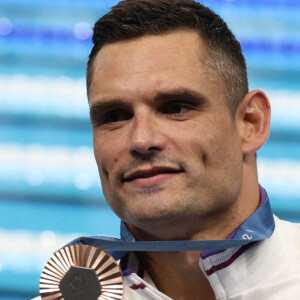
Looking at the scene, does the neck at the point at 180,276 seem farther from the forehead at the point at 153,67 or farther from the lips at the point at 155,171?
the forehead at the point at 153,67

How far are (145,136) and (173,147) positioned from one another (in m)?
0.07

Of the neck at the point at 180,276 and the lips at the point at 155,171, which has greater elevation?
the lips at the point at 155,171

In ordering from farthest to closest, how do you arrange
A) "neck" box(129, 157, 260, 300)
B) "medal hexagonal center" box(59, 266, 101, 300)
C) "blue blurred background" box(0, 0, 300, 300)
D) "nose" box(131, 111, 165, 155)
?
"blue blurred background" box(0, 0, 300, 300), "neck" box(129, 157, 260, 300), "nose" box(131, 111, 165, 155), "medal hexagonal center" box(59, 266, 101, 300)

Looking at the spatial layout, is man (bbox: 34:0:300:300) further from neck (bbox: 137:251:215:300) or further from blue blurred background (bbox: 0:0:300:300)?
blue blurred background (bbox: 0:0:300:300)

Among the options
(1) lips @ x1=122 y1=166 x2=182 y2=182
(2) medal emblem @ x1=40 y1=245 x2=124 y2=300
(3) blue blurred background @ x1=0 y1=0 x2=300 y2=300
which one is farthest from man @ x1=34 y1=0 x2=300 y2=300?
(3) blue blurred background @ x1=0 y1=0 x2=300 y2=300

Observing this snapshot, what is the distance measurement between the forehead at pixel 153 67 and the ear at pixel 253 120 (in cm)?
11

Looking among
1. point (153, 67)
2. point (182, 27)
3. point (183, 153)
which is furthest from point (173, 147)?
point (182, 27)

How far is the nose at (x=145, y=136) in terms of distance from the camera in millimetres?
1299

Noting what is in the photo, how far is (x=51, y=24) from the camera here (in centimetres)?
236

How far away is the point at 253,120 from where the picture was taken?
1508 mm

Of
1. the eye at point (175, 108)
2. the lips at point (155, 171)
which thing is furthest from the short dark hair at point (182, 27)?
the lips at point (155, 171)

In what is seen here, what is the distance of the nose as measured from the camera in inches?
51.1

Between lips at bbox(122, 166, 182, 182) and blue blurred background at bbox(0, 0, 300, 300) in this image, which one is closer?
lips at bbox(122, 166, 182, 182)

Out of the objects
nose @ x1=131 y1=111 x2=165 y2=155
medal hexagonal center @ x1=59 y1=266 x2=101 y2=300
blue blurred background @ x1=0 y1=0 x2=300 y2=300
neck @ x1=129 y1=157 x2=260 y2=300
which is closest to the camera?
medal hexagonal center @ x1=59 y1=266 x2=101 y2=300
